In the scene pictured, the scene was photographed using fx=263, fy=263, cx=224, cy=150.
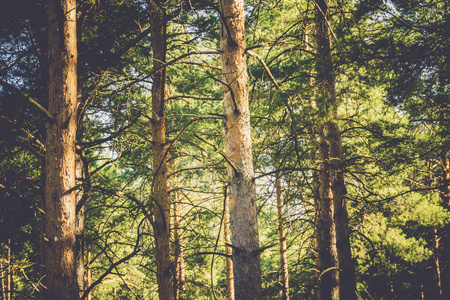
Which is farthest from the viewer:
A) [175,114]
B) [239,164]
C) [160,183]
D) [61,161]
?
[160,183]

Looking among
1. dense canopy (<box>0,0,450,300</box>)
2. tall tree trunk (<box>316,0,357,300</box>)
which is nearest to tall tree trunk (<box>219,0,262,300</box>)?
dense canopy (<box>0,0,450,300</box>)

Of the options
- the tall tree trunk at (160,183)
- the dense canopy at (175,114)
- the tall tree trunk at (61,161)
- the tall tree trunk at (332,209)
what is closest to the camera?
the dense canopy at (175,114)

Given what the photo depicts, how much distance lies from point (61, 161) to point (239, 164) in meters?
2.44

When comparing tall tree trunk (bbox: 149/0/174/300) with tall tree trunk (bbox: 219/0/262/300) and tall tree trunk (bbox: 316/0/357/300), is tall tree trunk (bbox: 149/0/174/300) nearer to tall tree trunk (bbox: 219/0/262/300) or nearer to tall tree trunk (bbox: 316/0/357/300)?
tall tree trunk (bbox: 219/0/262/300)

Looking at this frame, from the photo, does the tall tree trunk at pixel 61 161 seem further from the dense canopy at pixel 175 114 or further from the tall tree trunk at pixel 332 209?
the tall tree trunk at pixel 332 209

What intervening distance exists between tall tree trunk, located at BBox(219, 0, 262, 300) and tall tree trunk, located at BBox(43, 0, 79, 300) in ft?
6.86

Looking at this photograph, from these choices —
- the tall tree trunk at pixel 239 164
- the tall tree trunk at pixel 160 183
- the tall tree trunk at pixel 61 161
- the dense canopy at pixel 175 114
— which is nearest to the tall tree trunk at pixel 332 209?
the dense canopy at pixel 175 114

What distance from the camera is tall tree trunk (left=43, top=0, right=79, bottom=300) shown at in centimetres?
338

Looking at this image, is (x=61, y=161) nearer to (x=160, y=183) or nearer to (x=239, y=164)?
(x=160, y=183)

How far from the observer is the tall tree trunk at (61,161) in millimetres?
3379

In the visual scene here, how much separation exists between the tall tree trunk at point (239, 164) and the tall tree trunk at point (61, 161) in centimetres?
209

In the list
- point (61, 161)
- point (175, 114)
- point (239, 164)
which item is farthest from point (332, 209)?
point (61, 161)

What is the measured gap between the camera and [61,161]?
3576 mm

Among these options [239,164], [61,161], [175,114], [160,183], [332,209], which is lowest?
[332,209]
